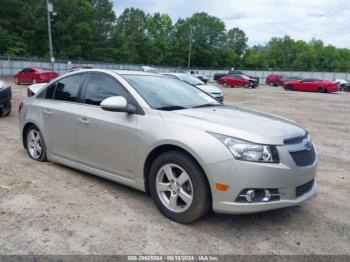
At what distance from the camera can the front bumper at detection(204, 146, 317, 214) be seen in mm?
3125

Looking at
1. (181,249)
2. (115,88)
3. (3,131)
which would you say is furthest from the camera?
(3,131)

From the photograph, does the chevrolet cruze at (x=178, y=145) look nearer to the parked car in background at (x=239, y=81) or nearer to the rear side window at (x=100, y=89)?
the rear side window at (x=100, y=89)

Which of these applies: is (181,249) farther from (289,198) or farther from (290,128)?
(290,128)

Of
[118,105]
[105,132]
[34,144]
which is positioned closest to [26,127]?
[34,144]

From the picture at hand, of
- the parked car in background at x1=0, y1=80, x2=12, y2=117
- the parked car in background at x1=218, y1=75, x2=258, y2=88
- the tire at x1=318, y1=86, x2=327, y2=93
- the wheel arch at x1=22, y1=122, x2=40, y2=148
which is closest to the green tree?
the parked car in background at x1=218, y1=75, x2=258, y2=88

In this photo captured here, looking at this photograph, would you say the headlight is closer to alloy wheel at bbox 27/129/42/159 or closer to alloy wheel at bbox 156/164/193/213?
alloy wheel at bbox 156/164/193/213

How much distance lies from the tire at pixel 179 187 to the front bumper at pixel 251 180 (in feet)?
0.42

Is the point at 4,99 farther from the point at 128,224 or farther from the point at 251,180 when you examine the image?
the point at 251,180

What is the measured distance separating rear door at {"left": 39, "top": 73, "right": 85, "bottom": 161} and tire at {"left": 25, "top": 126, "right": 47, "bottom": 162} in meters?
0.21

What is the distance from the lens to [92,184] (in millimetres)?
4629

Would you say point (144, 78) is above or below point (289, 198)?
above

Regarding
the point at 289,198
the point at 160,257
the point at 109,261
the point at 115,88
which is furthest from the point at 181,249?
the point at 115,88

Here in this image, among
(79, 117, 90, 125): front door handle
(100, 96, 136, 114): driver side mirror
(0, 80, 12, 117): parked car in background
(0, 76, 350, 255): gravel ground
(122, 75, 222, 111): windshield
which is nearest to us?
(0, 76, 350, 255): gravel ground

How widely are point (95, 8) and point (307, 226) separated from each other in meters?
74.3
